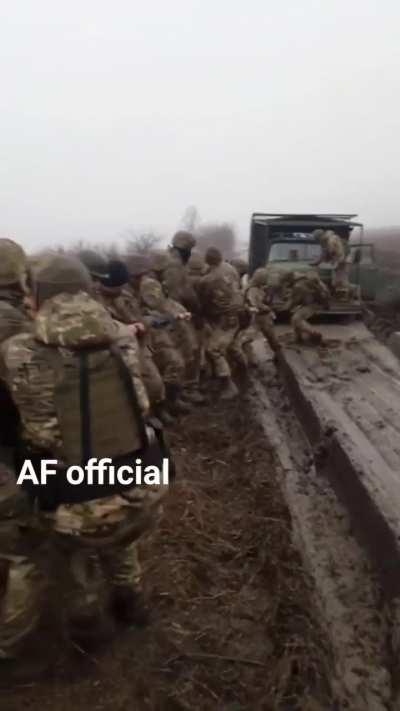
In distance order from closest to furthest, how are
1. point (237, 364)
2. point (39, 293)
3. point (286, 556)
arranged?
1. point (39, 293)
2. point (286, 556)
3. point (237, 364)

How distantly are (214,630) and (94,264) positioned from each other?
2.60m

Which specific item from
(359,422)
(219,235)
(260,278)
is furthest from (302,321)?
(219,235)

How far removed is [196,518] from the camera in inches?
182

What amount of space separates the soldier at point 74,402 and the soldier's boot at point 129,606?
15.2 inches

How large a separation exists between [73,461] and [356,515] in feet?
7.90

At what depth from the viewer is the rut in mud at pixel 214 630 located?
2951 millimetres

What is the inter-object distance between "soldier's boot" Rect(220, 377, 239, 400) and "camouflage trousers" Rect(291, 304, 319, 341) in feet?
4.66

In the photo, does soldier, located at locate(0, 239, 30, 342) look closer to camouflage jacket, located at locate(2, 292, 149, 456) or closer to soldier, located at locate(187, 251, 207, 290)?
camouflage jacket, located at locate(2, 292, 149, 456)

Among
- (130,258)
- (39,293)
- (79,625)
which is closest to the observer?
(39,293)

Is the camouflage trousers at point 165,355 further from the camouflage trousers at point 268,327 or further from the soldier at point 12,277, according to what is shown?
the soldier at point 12,277

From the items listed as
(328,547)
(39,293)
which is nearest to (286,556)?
(328,547)

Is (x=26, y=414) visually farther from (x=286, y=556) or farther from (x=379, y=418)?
(x=379, y=418)

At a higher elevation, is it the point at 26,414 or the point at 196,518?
the point at 26,414

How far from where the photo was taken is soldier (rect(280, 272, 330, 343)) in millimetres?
8938
